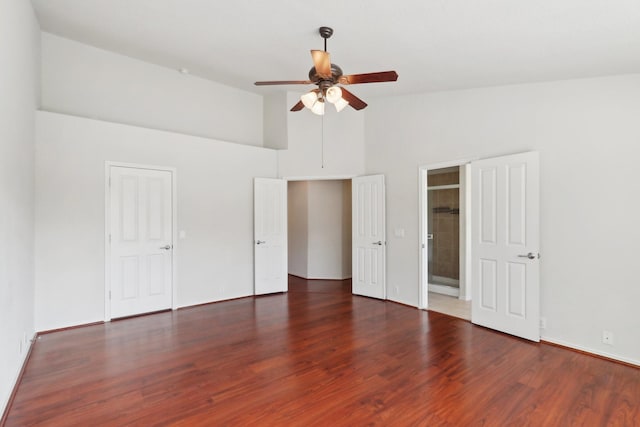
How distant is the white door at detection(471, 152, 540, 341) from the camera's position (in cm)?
356

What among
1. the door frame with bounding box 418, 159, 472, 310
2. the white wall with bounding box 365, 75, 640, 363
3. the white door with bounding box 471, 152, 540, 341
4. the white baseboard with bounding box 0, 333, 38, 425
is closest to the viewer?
the white baseboard with bounding box 0, 333, 38, 425

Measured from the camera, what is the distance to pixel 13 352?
8.47ft

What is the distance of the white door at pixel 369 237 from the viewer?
5.29 metres

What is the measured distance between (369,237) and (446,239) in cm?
156

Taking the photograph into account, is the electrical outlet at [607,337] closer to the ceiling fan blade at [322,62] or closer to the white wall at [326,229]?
the ceiling fan blade at [322,62]

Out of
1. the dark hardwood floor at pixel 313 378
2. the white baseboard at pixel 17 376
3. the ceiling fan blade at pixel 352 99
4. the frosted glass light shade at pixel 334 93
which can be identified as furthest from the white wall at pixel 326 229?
the white baseboard at pixel 17 376

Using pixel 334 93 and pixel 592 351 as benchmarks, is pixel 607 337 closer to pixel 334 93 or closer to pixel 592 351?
pixel 592 351

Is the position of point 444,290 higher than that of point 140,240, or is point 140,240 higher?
point 140,240

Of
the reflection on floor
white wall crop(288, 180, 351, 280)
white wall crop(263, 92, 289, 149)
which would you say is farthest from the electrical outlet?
white wall crop(263, 92, 289, 149)

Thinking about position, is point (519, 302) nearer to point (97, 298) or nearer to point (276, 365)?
point (276, 365)

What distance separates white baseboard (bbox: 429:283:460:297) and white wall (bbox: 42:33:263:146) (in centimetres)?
413

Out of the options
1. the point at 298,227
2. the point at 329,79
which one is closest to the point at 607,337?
the point at 329,79

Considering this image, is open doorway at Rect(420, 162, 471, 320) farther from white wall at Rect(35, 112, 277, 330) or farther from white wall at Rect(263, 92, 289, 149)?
white wall at Rect(35, 112, 277, 330)

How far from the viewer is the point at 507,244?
377cm
